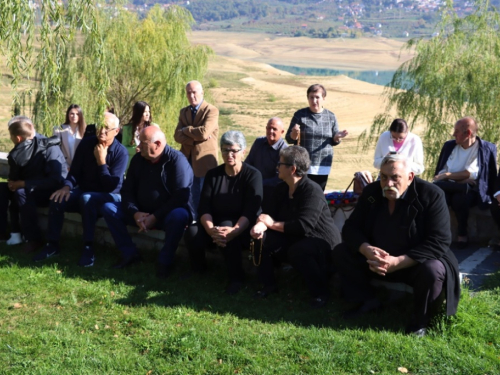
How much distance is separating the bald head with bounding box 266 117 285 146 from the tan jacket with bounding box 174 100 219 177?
0.86 metres

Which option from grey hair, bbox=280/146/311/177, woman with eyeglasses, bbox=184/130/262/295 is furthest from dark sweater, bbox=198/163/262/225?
grey hair, bbox=280/146/311/177

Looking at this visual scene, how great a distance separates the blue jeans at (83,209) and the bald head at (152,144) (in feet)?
2.38

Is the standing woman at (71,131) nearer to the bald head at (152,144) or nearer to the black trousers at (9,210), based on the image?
the black trousers at (9,210)

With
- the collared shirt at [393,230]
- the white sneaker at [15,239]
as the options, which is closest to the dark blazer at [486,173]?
the collared shirt at [393,230]

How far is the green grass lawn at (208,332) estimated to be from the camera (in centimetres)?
470

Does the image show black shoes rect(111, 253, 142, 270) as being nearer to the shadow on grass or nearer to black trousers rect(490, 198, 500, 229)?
the shadow on grass

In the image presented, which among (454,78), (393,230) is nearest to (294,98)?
(454,78)

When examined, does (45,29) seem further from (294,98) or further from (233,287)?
(294,98)

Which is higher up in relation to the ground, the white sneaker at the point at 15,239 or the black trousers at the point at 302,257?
the black trousers at the point at 302,257

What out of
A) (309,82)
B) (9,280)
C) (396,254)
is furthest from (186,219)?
(309,82)

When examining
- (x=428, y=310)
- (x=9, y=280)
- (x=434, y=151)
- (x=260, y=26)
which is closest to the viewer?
(x=428, y=310)

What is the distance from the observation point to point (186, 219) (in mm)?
6566

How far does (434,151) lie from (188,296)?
337 inches

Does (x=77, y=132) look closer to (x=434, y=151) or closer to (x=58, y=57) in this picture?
(x=58, y=57)
